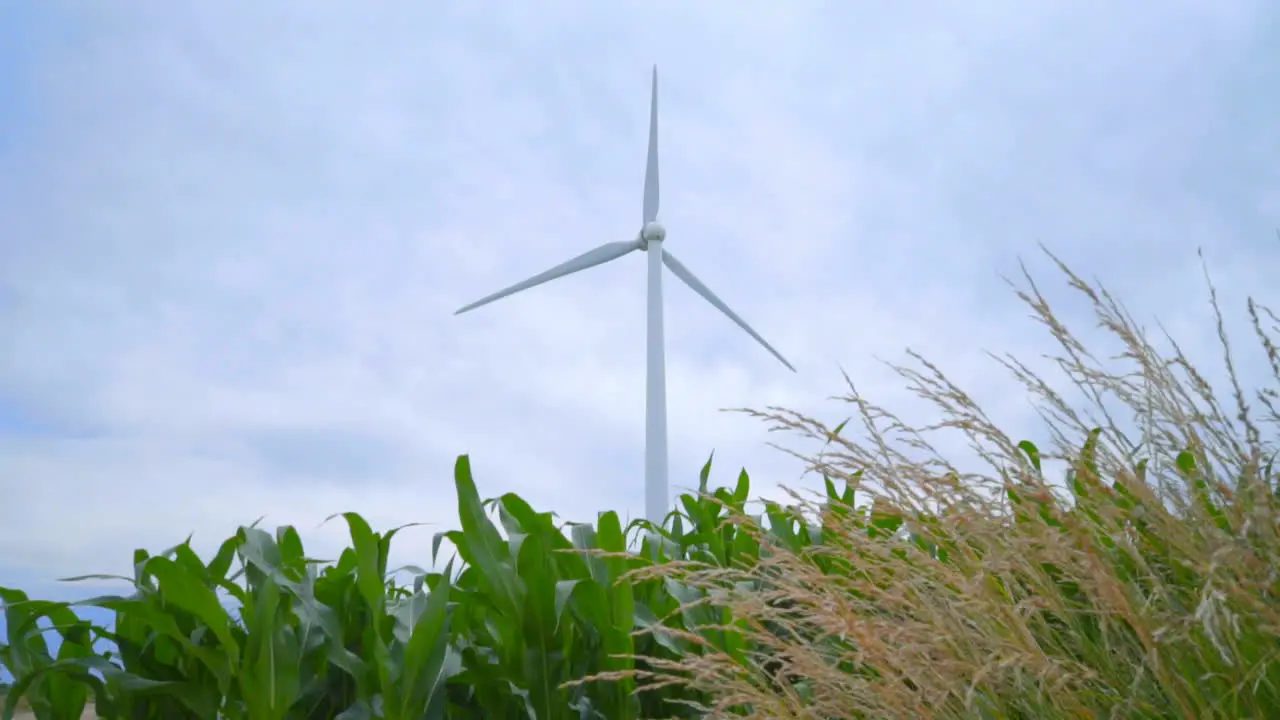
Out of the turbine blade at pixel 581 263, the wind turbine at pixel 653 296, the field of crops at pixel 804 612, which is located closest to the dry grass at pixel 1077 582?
the field of crops at pixel 804 612

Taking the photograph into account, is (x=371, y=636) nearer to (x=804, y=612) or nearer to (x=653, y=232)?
(x=804, y=612)

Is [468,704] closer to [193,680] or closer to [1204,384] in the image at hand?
[193,680]

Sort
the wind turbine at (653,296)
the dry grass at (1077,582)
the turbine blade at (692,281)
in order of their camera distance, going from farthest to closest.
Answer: the turbine blade at (692,281) < the wind turbine at (653,296) < the dry grass at (1077,582)

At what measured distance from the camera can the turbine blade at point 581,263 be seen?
11039 mm

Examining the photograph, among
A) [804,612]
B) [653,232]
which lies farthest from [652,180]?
[804,612]

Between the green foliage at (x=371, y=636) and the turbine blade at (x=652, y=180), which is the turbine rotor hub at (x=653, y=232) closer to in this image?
the turbine blade at (x=652, y=180)

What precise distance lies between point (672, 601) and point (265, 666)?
0.99 m

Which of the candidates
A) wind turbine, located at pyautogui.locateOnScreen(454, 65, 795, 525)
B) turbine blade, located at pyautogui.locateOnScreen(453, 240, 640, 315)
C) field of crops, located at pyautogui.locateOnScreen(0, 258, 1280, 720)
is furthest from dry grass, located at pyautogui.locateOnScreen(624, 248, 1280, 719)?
turbine blade, located at pyautogui.locateOnScreen(453, 240, 640, 315)

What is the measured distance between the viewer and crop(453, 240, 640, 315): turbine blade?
36.2 ft

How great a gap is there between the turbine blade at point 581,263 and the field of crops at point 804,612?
8455 millimetres

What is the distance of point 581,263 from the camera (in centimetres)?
1115

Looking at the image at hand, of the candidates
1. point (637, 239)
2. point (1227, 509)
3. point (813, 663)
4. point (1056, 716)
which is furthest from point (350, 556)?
point (637, 239)

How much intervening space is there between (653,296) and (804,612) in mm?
8421

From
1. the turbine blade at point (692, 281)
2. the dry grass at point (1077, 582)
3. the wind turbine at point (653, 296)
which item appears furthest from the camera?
the turbine blade at point (692, 281)
